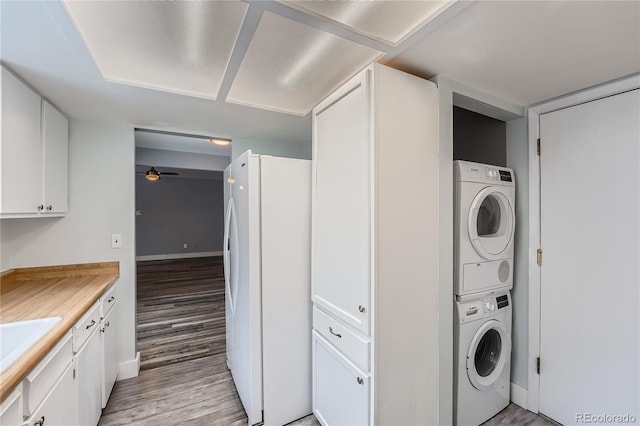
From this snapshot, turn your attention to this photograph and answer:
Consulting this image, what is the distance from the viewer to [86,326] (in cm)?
156

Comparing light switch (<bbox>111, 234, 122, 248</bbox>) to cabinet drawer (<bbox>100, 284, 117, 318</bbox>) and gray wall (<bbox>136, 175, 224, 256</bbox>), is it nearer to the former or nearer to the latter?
cabinet drawer (<bbox>100, 284, 117, 318</bbox>)

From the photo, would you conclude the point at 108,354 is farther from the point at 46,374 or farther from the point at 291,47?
the point at 291,47

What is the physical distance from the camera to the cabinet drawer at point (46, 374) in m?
1.00

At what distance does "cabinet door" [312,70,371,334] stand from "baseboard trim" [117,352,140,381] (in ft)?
6.14

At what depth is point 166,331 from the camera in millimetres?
3273

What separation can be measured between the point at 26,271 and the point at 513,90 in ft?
12.1

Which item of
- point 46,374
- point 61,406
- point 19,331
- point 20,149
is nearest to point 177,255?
point 20,149

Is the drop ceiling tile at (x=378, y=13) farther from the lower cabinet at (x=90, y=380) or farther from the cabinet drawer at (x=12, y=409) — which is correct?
the lower cabinet at (x=90, y=380)

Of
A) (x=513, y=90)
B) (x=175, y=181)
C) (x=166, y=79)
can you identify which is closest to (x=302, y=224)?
(x=166, y=79)

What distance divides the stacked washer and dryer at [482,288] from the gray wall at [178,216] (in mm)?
7718

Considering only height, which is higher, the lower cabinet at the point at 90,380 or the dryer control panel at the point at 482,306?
the dryer control panel at the point at 482,306

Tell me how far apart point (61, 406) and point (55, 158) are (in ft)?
5.34

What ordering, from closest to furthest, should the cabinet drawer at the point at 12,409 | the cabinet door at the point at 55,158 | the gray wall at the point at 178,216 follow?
the cabinet drawer at the point at 12,409 < the cabinet door at the point at 55,158 < the gray wall at the point at 178,216

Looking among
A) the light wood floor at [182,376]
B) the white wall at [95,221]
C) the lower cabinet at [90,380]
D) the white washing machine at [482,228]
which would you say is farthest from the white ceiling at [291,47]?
the light wood floor at [182,376]
